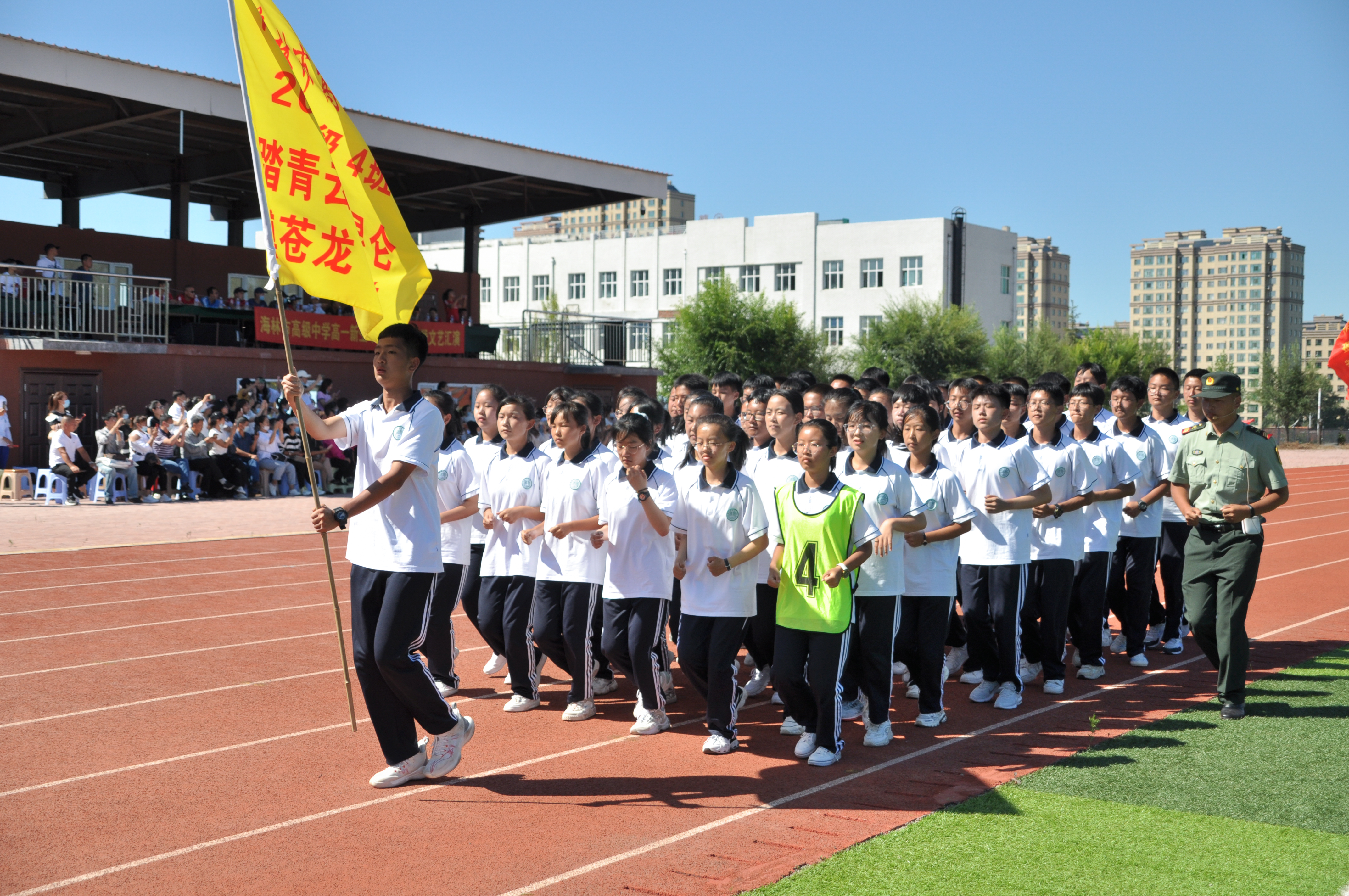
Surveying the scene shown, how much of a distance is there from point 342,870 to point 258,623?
18.6 ft

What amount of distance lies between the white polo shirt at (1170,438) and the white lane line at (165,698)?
20.0ft

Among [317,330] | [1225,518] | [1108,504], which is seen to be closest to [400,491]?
[1225,518]

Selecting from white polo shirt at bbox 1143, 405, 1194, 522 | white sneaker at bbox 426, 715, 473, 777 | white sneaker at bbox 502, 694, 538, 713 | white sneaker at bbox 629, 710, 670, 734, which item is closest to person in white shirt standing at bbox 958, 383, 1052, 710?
white sneaker at bbox 629, 710, 670, 734

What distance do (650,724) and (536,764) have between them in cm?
81

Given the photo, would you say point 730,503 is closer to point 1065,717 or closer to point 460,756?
point 460,756

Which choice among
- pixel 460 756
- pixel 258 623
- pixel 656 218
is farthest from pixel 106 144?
pixel 656 218

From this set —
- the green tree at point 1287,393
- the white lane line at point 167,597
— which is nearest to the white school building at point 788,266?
the green tree at point 1287,393

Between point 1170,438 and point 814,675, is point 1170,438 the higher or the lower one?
the higher one

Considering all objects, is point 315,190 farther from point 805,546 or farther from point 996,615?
point 996,615

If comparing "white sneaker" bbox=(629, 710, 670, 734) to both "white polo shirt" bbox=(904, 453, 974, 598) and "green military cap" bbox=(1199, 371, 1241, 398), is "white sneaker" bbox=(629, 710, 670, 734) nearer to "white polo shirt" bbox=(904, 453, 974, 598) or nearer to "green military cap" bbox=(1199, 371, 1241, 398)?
"white polo shirt" bbox=(904, 453, 974, 598)

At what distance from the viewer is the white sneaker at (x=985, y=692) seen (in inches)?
270

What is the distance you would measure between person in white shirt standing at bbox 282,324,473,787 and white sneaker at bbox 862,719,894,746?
2113mm

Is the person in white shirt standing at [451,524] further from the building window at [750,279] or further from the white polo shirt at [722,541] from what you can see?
the building window at [750,279]

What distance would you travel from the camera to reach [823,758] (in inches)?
218
